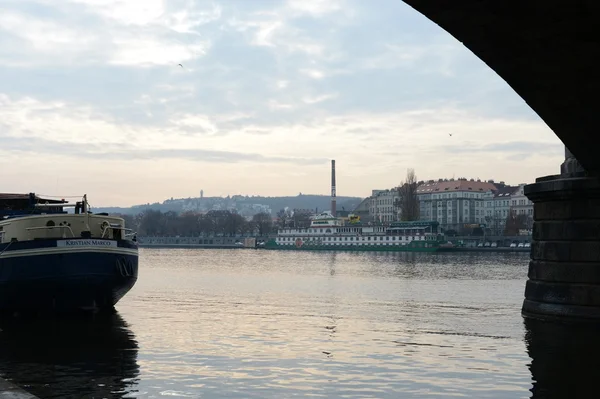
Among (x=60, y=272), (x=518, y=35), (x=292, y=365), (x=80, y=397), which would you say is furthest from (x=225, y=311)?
(x=518, y=35)

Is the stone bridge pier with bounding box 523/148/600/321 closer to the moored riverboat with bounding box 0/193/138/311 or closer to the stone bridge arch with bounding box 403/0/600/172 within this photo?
the stone bridge arch with bounding box 403/0/600/172

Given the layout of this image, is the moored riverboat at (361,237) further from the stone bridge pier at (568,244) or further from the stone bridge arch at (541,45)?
the stone bridge arch at (541,45)

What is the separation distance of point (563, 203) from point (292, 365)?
10624mm

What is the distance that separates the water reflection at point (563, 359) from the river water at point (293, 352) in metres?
0.05

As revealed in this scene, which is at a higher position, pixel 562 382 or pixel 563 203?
pixel 563 203

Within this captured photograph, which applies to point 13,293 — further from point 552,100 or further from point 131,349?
point 552,100

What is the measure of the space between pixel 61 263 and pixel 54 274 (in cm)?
45

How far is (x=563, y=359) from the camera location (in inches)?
745

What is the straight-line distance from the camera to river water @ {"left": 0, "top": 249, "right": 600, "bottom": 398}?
15547 millimetres

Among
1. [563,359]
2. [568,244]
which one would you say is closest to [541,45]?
[563,359]

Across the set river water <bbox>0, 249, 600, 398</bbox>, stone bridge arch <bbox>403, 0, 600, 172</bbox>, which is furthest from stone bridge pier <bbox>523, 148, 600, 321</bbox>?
stone bridge arch <bbox>403, 0, 600, 172</bbox>

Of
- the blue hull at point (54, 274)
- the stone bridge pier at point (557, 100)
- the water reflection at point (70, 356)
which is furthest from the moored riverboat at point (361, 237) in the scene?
the water reflection at point (70, 356)

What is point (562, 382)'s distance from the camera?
53.3 ft

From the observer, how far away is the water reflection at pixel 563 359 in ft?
51.1
